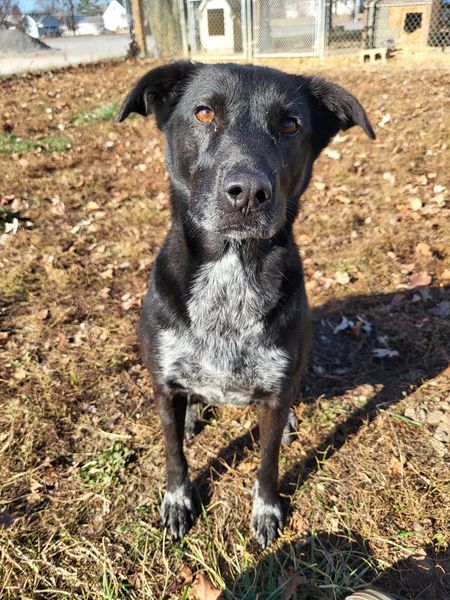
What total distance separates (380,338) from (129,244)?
2.67m

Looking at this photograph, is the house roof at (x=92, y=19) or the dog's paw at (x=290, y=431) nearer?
the dog's paw at (x=290, y=431)

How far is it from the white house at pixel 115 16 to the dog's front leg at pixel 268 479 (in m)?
16.0

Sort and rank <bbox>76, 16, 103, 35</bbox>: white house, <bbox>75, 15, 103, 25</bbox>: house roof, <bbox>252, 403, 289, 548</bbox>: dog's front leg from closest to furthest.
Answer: <bbox>252, 403, 289, 548</bbox>: dog's front leg < <bbox>75, 15, 103, 25</bbox>: house roof < <bbox>76, 16, 103, 35</bbox>: white house

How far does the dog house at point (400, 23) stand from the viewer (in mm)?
12352

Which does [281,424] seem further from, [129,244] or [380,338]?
[129,244]

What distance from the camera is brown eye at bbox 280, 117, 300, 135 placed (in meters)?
2.18

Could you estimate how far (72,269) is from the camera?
4328 mm

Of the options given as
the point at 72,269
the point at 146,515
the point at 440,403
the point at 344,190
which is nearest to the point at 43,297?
the point at 72,269

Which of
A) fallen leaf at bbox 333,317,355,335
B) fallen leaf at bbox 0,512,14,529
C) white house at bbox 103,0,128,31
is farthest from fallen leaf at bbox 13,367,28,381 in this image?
white house at bbox 103,0,128,31

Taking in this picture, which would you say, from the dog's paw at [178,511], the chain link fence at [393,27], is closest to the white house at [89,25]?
the chain link fence at [393,27]

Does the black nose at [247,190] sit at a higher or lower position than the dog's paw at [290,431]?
A: higher

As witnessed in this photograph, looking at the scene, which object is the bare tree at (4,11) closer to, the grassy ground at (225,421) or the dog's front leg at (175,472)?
the grassy ground at (225,421)

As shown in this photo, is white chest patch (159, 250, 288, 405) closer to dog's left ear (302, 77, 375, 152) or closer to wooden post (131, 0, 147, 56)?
dog's left ear (302, 77, 375, 152)

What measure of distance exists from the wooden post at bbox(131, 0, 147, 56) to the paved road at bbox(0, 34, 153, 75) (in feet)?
0.74
